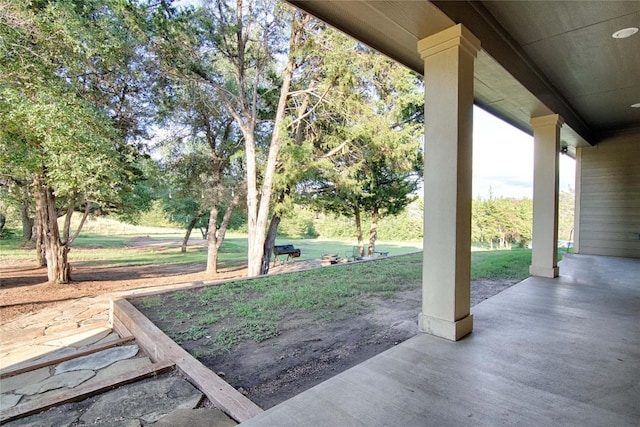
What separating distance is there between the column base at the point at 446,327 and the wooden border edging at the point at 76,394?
195 cm

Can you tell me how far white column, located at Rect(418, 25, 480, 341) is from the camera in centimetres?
240

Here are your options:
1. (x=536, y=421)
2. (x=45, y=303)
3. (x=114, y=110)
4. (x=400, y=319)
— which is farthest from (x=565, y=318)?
(x=114, y=110)

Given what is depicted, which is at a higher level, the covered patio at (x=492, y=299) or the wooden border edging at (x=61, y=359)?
the covered patio at (x=492, y=299)

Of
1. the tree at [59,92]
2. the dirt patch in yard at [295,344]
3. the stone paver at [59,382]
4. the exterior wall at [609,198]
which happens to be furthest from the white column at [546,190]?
the tree at [59,92]

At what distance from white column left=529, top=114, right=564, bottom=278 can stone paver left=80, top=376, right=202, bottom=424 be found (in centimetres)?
487

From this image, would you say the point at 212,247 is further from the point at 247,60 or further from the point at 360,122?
the point at 360,122

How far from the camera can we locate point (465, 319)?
99.8 inches

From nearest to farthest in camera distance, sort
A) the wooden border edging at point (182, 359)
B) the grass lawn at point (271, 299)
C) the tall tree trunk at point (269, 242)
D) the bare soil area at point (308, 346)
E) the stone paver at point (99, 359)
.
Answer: the wooden border edging at point (182, 359) → the bare soil area at point (308, 346) → the stone paver at point (99, 359) → the grass lawn at point (271, 299) → the tall tree trunk at point (269, 242)

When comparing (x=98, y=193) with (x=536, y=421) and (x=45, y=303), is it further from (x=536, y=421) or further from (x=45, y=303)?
(x=536, y=421)

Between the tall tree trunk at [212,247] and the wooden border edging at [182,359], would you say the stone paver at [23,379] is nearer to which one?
the wooden border edging at [182,359]

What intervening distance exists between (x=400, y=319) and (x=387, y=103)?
5257mm

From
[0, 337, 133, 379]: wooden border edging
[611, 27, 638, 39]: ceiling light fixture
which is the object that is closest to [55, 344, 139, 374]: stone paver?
[0, 337, 133, 379]: wooden border edging

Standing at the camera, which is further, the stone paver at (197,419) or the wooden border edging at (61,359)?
the wooden border edging at (61,359)

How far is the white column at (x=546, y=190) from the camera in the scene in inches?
176
